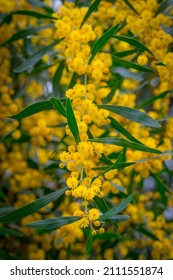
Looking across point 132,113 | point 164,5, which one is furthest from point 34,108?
point 164,5

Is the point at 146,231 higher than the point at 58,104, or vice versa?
the point at 58,104

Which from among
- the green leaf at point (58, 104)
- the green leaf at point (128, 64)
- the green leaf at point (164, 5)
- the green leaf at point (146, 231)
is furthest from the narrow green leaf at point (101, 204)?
the green leaf at point (164, 5)

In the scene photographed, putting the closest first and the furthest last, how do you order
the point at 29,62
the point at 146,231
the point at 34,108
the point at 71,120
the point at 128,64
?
1. the point at 71,120
2. the point at 34,108
3. the point at 128,64
4. the point at 29,62
5. the point at 146,231

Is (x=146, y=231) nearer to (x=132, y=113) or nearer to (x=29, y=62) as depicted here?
(x=132, y=113)

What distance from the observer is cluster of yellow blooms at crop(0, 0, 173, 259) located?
4.42 ft

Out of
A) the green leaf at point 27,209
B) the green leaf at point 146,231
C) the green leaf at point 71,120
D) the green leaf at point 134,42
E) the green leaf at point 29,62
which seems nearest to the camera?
the green leaf at point 71,120

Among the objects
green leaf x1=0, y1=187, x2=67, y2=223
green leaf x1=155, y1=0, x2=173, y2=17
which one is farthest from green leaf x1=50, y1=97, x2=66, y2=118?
green leaf x1=155, y1=0, x2=173, y2=17

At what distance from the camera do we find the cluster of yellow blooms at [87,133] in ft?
4.42

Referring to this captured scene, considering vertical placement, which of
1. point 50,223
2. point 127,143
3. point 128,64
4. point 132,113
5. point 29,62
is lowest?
point 50,223

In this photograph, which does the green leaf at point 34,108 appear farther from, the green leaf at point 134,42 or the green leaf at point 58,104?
the green leaf at point 134,42

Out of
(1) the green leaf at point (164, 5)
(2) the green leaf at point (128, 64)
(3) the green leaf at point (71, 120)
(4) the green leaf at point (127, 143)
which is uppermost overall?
(1) the green leaf at point (164, 5)

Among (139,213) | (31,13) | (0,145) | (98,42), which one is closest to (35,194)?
(0,145)

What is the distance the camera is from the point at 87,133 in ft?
4.30
